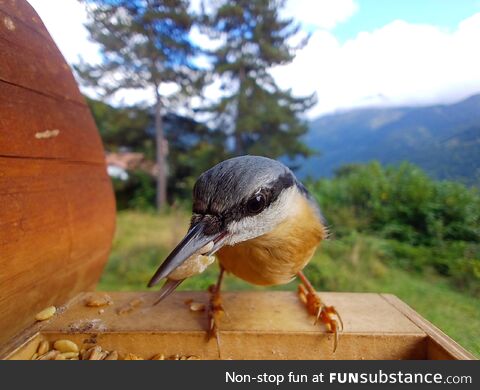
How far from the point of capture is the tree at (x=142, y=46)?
1092 millimetres

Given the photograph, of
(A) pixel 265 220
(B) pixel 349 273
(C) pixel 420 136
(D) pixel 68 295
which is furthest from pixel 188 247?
(B) pixel 349 273

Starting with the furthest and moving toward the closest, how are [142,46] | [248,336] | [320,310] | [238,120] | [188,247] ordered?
[238,120], [142,46], [320,310], [248,336], [188,247]

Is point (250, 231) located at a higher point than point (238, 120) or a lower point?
lower

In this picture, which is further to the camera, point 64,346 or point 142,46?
point 142,46

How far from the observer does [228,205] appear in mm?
739

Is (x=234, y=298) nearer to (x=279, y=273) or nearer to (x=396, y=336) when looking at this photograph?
(x=279, y=273)

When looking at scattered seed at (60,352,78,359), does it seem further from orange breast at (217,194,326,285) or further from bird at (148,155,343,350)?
orange breast at (217,194,326,285)

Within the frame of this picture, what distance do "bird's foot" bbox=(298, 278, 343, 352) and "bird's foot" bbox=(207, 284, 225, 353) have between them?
314 mm

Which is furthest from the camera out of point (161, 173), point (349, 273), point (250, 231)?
point (161, 173)

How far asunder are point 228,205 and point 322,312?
21.8 inches

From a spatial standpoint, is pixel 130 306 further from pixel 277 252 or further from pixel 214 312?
pixel 277 252
